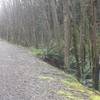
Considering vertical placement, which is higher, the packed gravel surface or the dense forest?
the packed gravel surface

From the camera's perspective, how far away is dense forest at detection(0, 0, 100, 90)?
11.6m

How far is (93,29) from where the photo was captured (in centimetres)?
1120

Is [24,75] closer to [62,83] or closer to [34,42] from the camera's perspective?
[62,83]

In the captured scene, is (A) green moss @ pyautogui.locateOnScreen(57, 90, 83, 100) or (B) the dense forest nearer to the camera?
(A) green moss @ pyautogui.locateOnScreen(57, 90, 83, 100)

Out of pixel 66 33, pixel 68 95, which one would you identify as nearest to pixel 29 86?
pixel 68 95

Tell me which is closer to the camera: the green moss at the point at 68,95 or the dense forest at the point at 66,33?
the green moss at the point at 68,95

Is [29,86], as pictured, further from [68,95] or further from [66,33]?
[66,33]

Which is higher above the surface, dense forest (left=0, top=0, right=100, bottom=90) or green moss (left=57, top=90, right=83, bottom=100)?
green moss (left=57, top=90, right=83, bottom=100)

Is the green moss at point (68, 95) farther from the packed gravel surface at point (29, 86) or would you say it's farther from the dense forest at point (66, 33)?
the dense forest at point (66, 33)

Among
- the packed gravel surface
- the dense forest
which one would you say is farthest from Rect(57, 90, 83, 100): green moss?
the dense forest

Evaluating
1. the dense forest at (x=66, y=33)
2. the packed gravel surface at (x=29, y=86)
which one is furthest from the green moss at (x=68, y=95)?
the dense forest at (x=66, y=33)

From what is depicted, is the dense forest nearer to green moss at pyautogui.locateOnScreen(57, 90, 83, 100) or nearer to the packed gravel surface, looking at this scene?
the packed gravel surface

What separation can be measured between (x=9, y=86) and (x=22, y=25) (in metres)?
27.8

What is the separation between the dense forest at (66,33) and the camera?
1155cm
